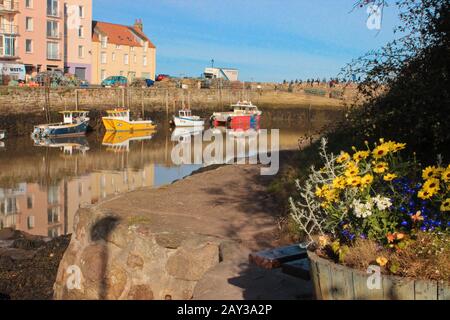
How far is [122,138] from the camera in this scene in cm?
4200

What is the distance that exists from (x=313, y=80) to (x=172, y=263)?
82.5 metres

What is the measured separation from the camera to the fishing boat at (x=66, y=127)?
129ft

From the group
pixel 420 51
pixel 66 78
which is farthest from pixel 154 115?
pixel 420 51

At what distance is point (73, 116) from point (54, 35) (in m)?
18.0

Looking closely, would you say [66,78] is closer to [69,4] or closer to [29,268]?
[69,4]

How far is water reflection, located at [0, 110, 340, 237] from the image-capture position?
16.9 m

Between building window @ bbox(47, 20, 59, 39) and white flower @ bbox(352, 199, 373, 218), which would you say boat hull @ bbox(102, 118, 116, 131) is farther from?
white flower @ bbox(352, 199, 373, 218)

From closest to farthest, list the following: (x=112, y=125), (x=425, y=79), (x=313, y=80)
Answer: (x=425, y=79) → (x=112, y=125) → (x=313, y=80)

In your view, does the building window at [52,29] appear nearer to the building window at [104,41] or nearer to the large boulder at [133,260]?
the building window at [104,41]

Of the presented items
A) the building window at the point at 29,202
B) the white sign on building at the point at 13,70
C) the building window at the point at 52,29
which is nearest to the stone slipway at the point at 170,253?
the building window at the point at 29,202

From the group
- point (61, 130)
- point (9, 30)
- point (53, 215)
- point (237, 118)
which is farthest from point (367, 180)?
point (9, 30)

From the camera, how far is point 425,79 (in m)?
7.29

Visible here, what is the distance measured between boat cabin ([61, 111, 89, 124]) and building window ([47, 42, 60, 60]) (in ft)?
53.4

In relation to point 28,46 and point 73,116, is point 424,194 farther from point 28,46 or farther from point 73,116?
point 28,46
